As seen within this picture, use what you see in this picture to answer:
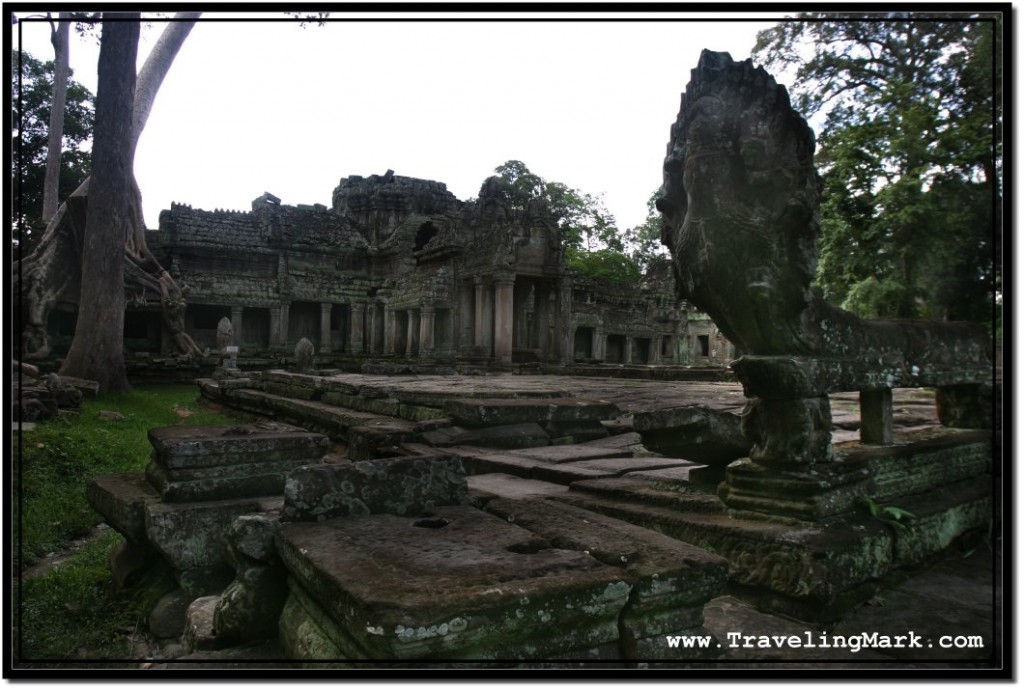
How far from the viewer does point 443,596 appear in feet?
6.13

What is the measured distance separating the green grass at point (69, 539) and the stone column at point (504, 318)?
32.5 ft

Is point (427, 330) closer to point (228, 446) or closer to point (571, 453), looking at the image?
point (571, 453)

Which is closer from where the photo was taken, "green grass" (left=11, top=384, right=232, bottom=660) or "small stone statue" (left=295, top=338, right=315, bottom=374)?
"green grass" (left=11, top=384, right=232, bottom=660)

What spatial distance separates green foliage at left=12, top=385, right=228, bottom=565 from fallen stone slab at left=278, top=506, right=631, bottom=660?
4.39 ft

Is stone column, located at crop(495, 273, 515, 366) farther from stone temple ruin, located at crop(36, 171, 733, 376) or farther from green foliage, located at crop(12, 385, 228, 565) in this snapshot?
green foliage, located at crop(12, 385, 228, 565)

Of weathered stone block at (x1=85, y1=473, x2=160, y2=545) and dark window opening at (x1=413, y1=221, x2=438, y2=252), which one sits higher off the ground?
dark window opening at (x1=413, y1=221, x2=438, y2=252)

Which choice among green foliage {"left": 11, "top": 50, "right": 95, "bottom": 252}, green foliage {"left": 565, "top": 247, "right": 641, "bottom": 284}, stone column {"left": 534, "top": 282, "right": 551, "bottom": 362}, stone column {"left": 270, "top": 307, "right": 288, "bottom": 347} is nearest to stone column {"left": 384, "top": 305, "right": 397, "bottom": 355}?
stone column {"left": 270, "top": 307, "right": 288, "bottom": 347}

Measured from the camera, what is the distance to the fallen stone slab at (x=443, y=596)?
1.81m

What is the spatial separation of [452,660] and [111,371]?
50.5 feet

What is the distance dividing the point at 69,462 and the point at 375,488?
5.99 metres

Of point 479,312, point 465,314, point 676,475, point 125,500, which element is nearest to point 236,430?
point 125,500

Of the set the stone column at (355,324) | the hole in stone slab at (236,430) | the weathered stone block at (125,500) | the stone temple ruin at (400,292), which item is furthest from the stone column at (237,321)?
the hole in stone slab at (236,430)

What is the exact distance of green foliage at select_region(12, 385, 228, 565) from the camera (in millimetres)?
4871

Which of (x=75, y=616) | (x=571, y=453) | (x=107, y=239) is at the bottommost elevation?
(x=75, y=616)
